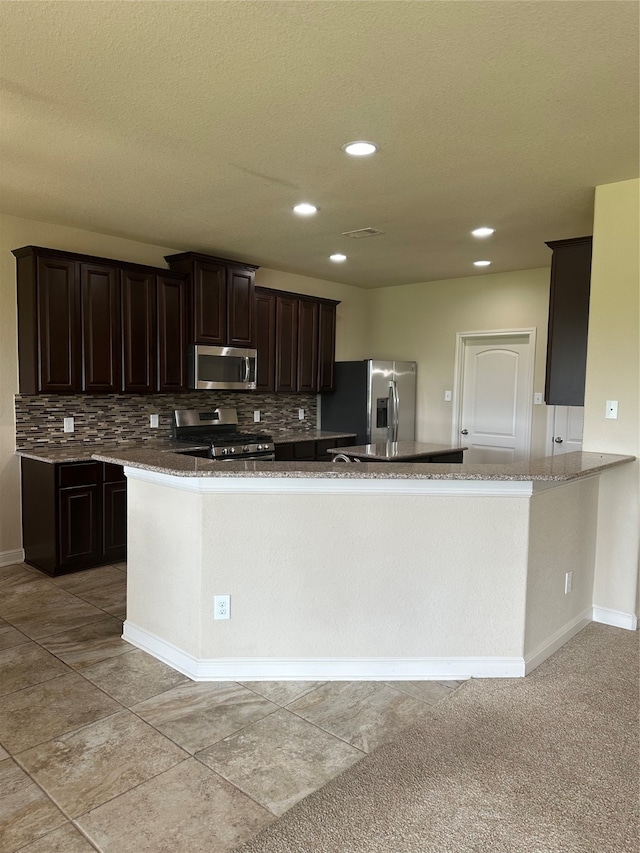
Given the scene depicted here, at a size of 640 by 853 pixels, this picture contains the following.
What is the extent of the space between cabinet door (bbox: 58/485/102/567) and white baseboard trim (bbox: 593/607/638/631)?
3410 millimetres

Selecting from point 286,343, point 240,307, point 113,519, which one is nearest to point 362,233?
point 240,307

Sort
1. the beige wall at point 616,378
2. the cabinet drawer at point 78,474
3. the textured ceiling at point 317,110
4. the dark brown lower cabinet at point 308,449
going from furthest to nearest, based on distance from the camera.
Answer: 1. the dark brown lower cabinet at point 308,449
2. the cabinet drawer at point 78,474
3. the beige wall at point 616,378
4. the textured ceiling at point 317,110

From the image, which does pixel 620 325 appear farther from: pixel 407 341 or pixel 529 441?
pixel 407 341

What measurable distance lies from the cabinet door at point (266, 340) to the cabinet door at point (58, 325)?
1.91m

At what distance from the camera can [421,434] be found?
6988mm

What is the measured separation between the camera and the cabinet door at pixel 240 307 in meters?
5.47

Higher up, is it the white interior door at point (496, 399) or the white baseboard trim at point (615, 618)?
the white interior door at point (496, 399)

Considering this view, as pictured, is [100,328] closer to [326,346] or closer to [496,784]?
[326,346]

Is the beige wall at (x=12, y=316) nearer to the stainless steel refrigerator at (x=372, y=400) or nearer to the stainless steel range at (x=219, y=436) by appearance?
the stainless steel range at (x=219, y=436)

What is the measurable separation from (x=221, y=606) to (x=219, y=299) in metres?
3.29

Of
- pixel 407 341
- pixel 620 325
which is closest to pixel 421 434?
pixel 407 341

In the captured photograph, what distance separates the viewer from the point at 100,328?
15.1 feet

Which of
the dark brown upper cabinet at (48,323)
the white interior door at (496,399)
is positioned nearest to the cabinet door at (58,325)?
the dark brown upper cabinet at (48,323)

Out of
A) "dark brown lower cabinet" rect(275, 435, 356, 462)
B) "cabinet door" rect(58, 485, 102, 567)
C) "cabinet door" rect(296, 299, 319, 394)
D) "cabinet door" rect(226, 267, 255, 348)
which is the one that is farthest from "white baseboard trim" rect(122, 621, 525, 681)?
"cabinet door" rect(296, 299, 319, 394)
